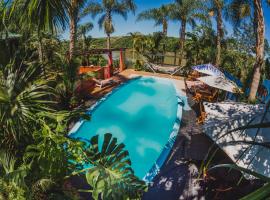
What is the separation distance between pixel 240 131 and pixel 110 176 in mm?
3934

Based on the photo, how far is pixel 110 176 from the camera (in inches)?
170

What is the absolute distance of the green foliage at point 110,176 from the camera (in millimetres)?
4129

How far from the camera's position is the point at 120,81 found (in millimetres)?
17078

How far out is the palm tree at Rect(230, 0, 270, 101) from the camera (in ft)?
31.2

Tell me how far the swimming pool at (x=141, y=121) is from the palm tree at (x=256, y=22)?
11.5ft

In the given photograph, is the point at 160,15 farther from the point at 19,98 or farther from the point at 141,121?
the point at 19,98

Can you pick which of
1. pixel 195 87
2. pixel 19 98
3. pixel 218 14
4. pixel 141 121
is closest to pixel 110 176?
pixel 19 98

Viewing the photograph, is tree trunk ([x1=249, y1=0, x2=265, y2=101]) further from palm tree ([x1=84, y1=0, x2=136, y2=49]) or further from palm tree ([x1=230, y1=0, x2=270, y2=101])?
palm tree ([x1=84, y1=0, x2=136, y2=49])

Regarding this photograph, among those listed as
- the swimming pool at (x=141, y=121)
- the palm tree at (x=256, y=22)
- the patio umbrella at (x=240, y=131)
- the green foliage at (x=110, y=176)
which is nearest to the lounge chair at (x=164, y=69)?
the swimming pool at (x=141, y=121)

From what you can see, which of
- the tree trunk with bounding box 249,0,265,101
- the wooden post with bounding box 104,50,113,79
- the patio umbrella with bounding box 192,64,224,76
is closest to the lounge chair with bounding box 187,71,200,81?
the patio umbrella with bounding box 192,64,224,76

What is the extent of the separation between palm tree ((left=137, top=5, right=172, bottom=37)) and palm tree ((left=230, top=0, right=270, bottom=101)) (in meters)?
18.0

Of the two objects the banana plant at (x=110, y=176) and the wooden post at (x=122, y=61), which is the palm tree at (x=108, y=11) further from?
the banana plant at (x=110, y=176)

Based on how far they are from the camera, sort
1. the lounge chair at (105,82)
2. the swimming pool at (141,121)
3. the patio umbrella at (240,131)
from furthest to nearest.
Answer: the lounge chair at (105,82) → the swimming pool at (141,121) → the patio umbrella at (240,131)

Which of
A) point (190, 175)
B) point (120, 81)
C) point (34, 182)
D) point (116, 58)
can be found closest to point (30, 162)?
point (34, 182)
